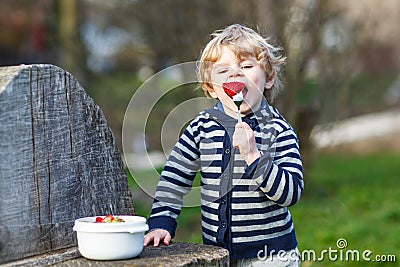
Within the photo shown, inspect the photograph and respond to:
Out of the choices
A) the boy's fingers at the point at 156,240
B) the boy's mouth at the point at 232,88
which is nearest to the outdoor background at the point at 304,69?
the boy's fingers at the point at 156,240

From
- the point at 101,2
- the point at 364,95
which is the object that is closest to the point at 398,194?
the point at 364,95

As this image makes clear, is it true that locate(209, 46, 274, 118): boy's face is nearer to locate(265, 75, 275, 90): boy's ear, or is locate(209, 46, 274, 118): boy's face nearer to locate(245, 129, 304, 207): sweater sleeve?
locate(265, 75, 275, 90): boy's ear

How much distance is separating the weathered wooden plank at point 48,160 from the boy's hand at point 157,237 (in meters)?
0.18

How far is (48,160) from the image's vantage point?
8.48 ft

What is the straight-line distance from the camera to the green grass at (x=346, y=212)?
5227 millimetres

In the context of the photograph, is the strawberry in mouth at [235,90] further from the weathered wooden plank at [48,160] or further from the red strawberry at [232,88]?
the weathered wooden plank at [48,160]

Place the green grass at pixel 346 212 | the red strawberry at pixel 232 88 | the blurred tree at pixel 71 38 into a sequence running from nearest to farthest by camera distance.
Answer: the red strawberry at pixel 232 88, the green grass at pixel 346 212, the blurred tree at pixel 71 38

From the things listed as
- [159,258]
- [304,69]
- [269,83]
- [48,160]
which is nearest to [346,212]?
[304,69]

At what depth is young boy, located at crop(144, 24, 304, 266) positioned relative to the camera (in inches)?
109

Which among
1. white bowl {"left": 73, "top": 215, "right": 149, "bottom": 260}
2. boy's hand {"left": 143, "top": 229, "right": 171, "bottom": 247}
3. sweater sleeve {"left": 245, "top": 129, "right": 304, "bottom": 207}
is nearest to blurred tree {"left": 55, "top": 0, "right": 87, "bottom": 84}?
boy's hand {"left": 143, "top": 229, "right": 171, "bottom": 247}

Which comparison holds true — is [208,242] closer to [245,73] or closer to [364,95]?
[245,73]

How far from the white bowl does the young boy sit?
0.35m

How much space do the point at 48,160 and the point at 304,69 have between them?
5.17 metres

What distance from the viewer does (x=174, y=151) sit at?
9.61 feet
